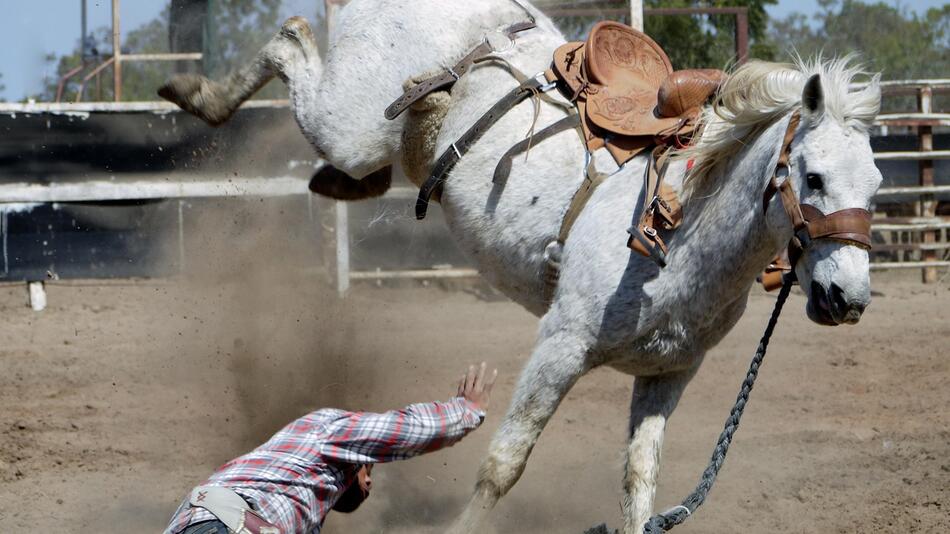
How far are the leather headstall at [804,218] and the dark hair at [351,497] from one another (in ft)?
4.63

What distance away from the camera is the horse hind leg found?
200 inches

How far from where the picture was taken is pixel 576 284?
3645 mm

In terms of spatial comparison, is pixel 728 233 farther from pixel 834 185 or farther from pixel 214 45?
pixel 214 45

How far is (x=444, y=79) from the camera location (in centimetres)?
452

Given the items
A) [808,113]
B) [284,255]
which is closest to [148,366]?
[284,255]

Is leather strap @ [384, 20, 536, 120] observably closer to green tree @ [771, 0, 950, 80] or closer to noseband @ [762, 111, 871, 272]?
noseband @ [762, 111, 871, 272]

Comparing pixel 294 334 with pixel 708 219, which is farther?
pixel 294 334

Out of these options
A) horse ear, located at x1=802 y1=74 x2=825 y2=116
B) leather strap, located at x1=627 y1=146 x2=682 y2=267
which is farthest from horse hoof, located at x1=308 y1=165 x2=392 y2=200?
horse ear, located at x1=802 y1=74 x2=825 y2=116

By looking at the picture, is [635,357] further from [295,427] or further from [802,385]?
[802,385]

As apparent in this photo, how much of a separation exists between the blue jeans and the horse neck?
1636 millimetres

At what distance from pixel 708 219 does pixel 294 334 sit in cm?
329

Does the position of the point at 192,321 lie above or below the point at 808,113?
below

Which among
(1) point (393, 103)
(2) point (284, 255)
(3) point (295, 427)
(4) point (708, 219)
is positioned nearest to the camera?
(3) point (295, 427)

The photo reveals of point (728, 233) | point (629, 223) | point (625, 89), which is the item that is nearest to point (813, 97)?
point (728, 233)
